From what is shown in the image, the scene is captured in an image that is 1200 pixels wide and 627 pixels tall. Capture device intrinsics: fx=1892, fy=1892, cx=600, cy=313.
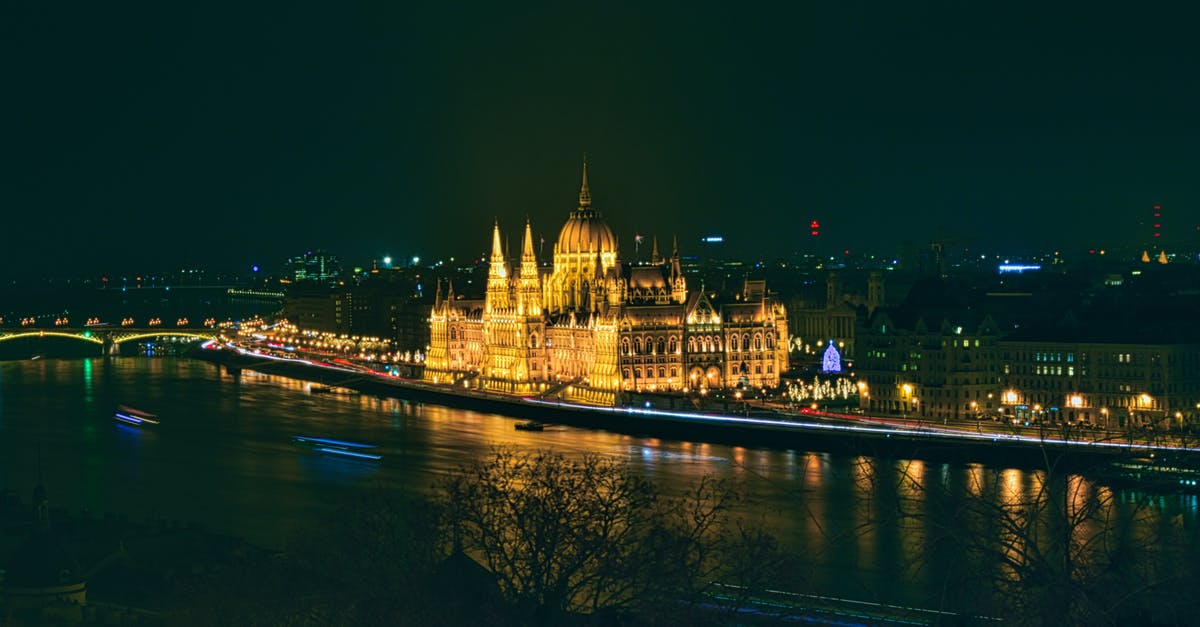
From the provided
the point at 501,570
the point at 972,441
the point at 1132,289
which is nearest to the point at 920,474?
the point at 972,441

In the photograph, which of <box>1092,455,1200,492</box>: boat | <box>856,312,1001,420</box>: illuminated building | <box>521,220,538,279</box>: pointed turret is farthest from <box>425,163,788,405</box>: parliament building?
<box>1092,455,1200,492</box>: boat

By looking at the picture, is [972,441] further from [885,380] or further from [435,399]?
[435,399]

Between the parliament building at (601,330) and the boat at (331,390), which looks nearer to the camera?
the parliament building at (601,330)

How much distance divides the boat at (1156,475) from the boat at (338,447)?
17973 mm

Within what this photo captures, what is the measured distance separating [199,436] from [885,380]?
19715mm

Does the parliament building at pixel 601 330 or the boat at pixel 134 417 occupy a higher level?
the parliament building at pixel 601 330

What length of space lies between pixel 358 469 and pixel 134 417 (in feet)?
52.9

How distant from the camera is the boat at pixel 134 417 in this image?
2271 inches

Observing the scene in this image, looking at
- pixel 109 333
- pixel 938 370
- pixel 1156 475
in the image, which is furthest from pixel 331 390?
pixel 1156 475

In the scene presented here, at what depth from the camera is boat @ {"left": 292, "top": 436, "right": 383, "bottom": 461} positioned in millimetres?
48125

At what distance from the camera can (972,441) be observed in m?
46.7

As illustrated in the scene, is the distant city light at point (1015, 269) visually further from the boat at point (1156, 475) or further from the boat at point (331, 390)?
the boat at point (1156, 475)

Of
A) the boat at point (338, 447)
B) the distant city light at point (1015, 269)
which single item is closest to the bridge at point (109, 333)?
the distant city light at point (1015, 269)

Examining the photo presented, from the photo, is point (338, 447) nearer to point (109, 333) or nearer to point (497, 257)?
point (497, 257)
